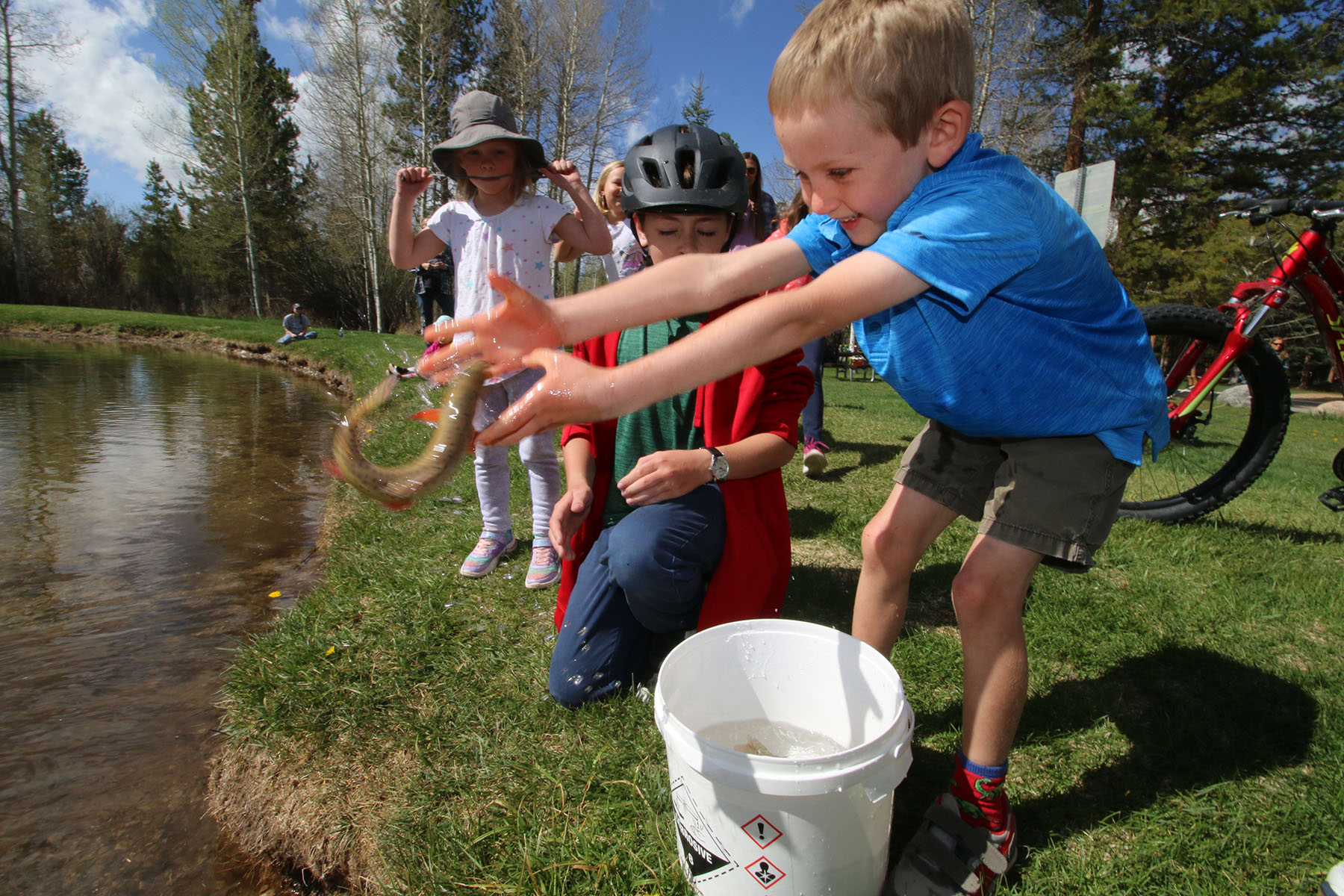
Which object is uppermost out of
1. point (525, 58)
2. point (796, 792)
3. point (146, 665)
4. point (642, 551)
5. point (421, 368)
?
point (525, 58)

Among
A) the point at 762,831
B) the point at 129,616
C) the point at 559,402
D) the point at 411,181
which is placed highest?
the point at 411,181

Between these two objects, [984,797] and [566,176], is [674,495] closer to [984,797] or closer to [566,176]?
[984,797]

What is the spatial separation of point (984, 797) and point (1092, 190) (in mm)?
6455

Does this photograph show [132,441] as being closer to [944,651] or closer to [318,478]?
[318,478]

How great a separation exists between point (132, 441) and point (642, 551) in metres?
7.84

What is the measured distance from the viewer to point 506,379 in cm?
360

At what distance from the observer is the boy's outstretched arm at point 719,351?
1.26 metres

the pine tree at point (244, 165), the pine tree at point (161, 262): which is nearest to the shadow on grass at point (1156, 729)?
the pine tree at point (244, 165)

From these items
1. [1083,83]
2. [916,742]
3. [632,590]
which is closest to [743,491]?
[632,590]

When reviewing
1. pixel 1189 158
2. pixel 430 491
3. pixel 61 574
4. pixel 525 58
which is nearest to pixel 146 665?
pixel 61 574

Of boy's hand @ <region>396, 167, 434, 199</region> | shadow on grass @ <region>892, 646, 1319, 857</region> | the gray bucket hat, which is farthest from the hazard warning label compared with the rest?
boy's hand @ <region>396, 167, 434, 199</region>

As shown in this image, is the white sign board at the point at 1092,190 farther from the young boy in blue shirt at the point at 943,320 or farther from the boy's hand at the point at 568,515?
the boy's hand at the point at 568,515

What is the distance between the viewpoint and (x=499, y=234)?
3758 millimetres

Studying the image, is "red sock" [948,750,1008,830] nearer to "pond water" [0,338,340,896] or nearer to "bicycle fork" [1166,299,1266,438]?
"pond water" [0,338,340,896]
